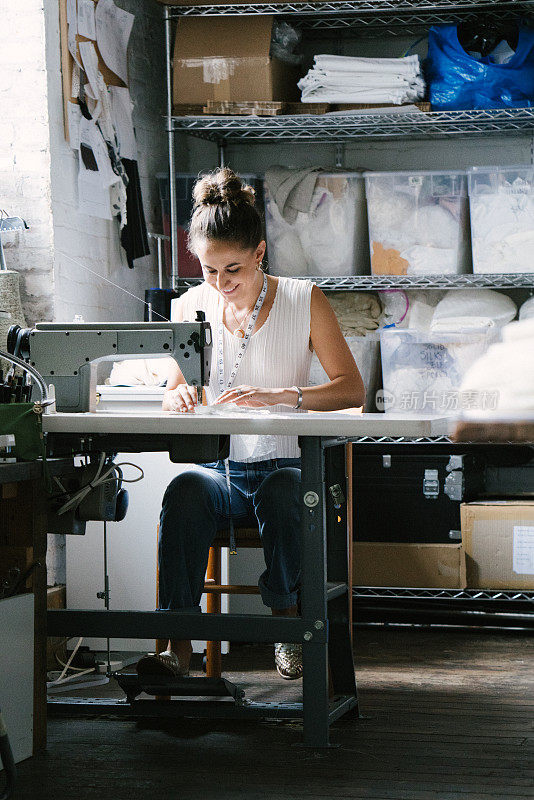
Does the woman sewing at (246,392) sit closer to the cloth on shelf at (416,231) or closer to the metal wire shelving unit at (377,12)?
the cloth on shelf at (416,231)

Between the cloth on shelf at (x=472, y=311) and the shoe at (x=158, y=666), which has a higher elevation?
the cloth on shelf at (x=472, y=311)

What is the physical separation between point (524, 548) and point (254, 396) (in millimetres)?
1445

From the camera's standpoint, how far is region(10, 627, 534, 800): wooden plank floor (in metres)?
1.95

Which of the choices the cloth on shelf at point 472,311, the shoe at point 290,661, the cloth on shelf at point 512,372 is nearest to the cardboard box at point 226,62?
the cloth on shelf at point 472,311

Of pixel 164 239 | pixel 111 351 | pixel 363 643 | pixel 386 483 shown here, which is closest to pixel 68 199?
pixel 164 239

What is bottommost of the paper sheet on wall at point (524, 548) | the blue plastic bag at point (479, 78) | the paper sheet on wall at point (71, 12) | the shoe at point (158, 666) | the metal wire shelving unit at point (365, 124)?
the shoe at point (158, 666)

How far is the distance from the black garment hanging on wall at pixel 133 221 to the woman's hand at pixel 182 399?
129 centimetres

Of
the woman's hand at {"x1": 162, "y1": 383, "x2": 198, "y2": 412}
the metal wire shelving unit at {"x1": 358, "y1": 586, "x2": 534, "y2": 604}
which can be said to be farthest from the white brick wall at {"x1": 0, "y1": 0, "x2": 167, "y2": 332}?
the metal wire shelving unit at {"x1": 358, "y1": 586, "x2": 534, "y2": 604}

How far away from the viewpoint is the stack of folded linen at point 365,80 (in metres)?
3.42

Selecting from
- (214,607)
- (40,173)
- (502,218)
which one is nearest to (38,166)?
(40,173)

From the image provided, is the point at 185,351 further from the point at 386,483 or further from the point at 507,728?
the point at 386,483

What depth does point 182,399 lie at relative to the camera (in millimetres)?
2377

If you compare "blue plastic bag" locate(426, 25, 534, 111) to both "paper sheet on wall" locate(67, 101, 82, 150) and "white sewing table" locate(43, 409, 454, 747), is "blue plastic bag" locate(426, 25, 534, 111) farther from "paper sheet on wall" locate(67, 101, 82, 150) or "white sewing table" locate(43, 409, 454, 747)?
"white sewing table" locate(43, 409, 454, 747)

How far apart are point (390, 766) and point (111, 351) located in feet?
3.40
